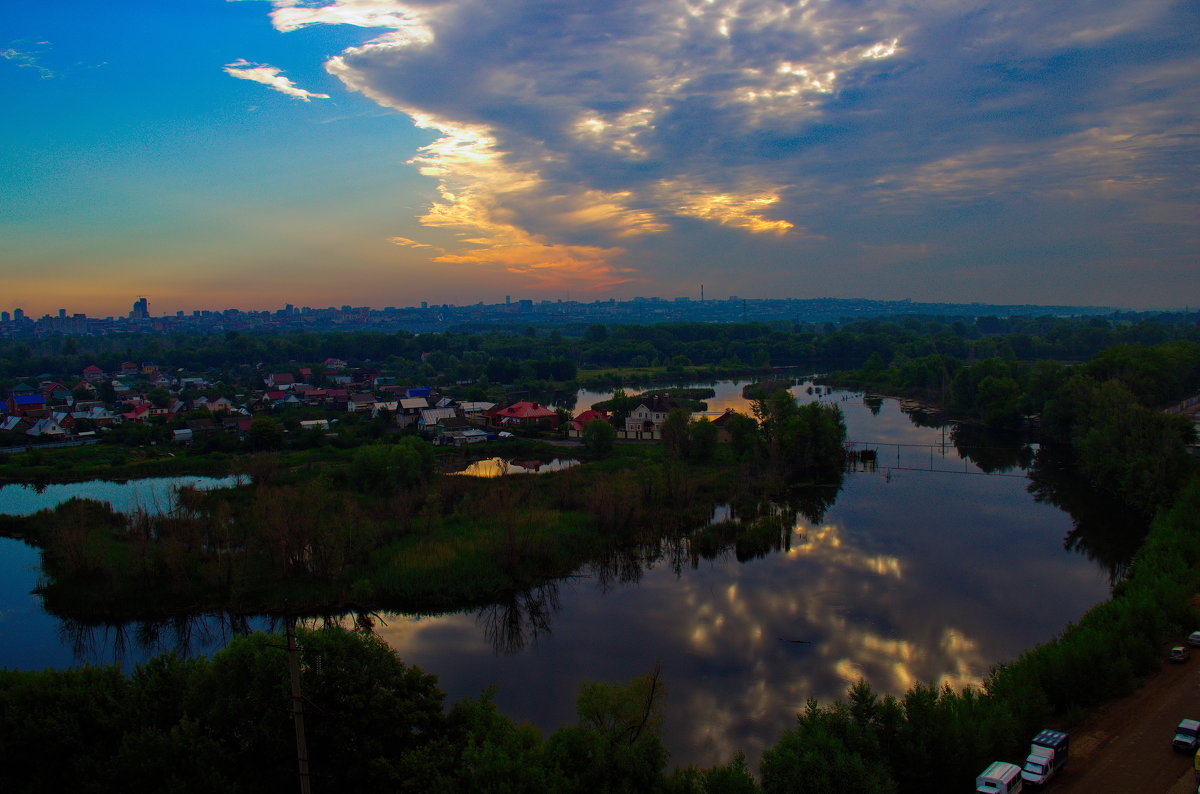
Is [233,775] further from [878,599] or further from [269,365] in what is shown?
[269,365]

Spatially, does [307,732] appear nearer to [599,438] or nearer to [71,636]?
[71,636]

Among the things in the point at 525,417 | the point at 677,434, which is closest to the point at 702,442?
the point at 677,434

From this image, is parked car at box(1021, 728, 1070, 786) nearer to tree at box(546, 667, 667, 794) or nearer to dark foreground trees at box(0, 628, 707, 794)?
dark foreground trees at box(0, 628, 707, 794)

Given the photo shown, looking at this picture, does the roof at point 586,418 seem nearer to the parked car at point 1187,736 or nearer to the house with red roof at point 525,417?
the house with red roof at point 525,417

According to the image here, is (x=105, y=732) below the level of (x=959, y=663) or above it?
above

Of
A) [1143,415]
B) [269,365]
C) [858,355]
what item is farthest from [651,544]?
[858,355]
